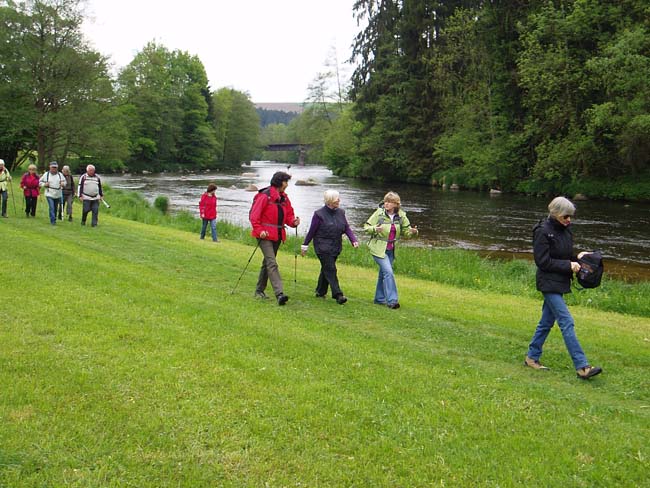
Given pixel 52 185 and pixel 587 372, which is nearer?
pixel 587 372

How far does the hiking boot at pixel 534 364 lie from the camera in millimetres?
6814

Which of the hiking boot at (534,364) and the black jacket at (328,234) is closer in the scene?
the hiking boot at (534,364)

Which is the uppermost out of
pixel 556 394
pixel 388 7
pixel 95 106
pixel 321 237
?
pixel 388 7

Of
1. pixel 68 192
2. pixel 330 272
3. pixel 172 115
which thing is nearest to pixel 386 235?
pixel 330 272

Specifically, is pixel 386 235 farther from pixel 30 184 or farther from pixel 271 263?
pixel 30 184

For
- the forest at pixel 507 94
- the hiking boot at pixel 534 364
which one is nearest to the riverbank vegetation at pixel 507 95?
the forest at pixel 507 94

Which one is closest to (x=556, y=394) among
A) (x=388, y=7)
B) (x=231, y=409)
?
(x=231, y=409)

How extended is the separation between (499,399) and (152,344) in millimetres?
3701

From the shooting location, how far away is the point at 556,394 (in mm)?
5844

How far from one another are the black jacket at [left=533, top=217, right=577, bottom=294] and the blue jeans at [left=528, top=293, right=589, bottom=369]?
0.13 meters

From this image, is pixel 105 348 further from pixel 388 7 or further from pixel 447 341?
pixel 388 7

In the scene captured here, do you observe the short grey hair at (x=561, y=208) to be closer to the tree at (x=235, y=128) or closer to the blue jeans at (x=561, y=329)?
Answer: the blue jeans at (x=561, y=329)

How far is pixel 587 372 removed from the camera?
6414 mm

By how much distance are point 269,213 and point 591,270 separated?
4.94m
